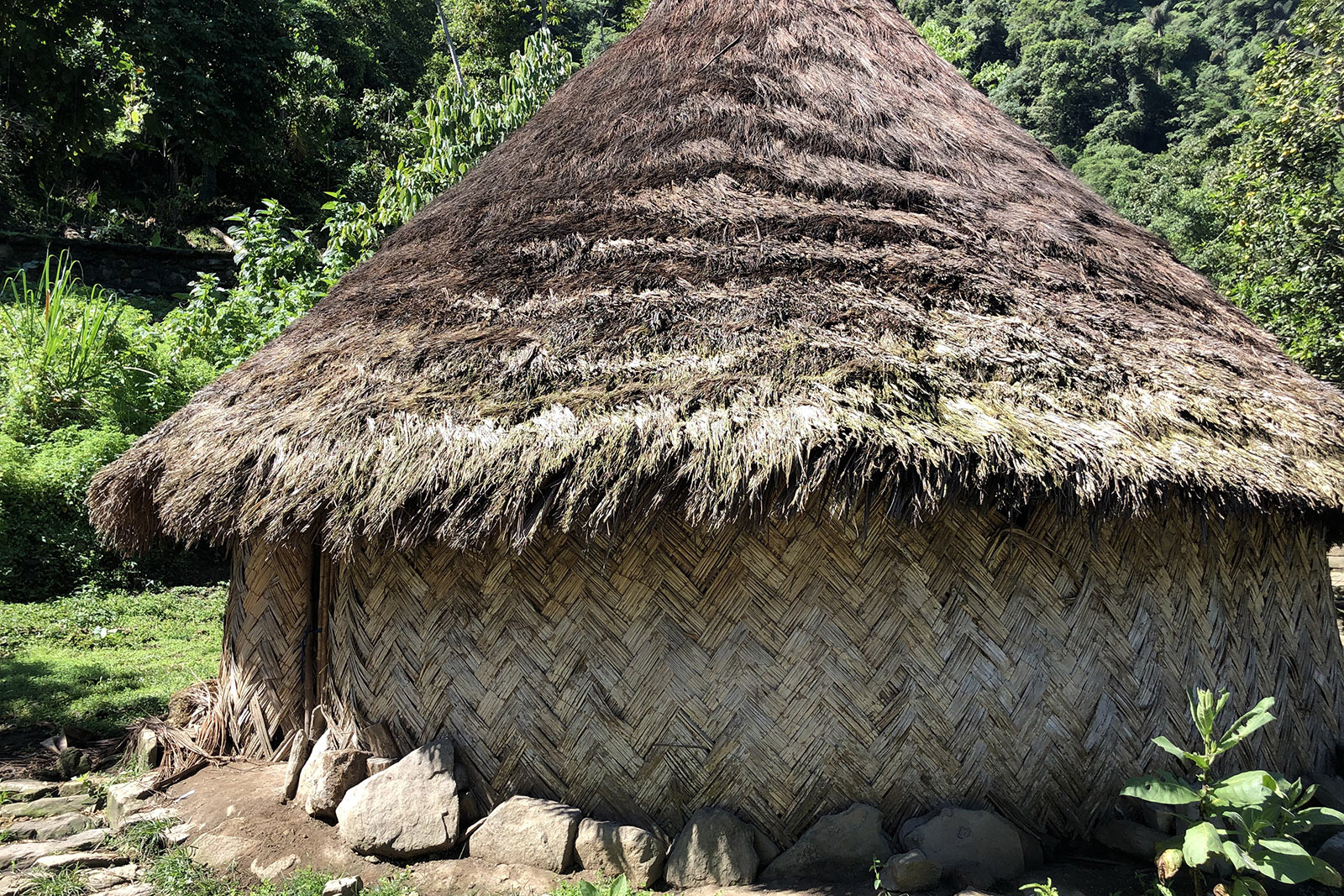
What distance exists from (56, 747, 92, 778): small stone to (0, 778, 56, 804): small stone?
11 cm

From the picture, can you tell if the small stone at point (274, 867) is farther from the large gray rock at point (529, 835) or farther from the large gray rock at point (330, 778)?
the large gray rock at point (529, 835)

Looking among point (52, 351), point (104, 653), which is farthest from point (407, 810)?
point (52, 351)

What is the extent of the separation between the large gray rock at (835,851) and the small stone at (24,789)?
3156mm

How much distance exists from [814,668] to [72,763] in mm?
3491

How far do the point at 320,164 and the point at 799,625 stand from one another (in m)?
16.3

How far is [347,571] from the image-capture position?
11.9ft

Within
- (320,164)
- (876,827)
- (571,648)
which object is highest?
(320,164)

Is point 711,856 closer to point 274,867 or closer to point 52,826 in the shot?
point 274,867

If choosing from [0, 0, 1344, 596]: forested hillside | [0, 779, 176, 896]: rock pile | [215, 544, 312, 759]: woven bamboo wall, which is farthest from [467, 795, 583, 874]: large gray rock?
[0, 0, 1344, 596]: forested hillside

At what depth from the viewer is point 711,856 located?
9.85 ft

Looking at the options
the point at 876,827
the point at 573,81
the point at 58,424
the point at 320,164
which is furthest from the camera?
the point at 320,164

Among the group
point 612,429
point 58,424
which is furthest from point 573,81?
point 58,424

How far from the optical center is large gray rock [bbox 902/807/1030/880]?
2934 mm

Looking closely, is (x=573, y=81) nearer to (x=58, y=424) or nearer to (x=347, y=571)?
Answer: (x=347, y=571)
